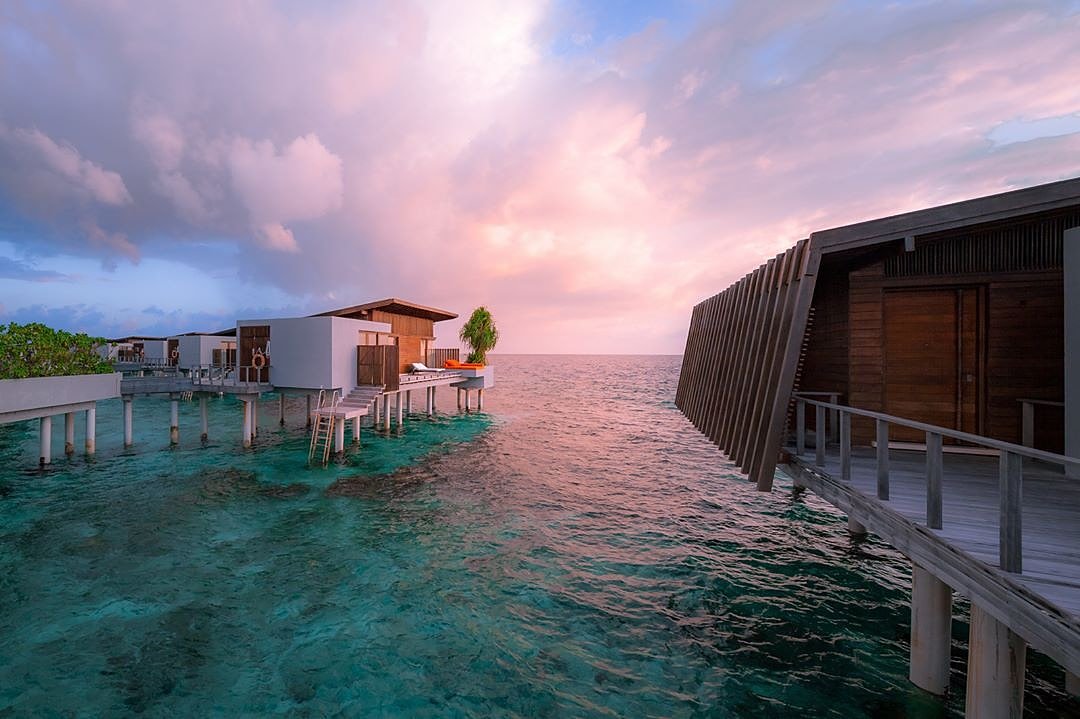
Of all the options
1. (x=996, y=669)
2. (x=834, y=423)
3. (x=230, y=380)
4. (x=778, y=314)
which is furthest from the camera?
(x=230, y=380)

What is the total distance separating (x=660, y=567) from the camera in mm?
10320

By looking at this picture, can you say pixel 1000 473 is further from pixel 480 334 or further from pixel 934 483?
pixel 480 334

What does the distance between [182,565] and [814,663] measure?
12.7 m

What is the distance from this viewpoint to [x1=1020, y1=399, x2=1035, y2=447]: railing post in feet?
27.0

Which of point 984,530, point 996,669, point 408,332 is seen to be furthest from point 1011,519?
point 408,332

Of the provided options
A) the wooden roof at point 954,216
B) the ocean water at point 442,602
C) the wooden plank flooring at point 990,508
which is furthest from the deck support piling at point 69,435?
the wooden roof at point 954,216

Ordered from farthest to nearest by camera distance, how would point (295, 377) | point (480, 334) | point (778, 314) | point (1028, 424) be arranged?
1. point (480, 334)
2. point (295, 377)
3. point (778, 314)
4. point (1028, 424)

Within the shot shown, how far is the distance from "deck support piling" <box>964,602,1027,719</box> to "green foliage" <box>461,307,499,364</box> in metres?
37.1

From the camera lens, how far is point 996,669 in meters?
4.27

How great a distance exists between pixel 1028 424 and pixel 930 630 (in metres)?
5.30

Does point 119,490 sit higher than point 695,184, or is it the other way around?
point 695,184

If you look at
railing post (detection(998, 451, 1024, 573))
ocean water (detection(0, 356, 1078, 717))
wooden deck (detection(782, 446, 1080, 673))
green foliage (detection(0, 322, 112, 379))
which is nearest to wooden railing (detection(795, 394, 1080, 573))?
railing post (detection(998, 451, 1024, 573))

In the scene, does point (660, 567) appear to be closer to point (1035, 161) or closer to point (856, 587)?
point (856, 587)

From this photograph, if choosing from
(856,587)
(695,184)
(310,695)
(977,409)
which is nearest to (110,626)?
(310,695)
